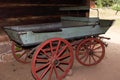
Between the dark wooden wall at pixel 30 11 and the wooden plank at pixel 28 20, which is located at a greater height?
the dark wooden wall at pixel 30 11

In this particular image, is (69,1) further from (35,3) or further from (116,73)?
(116,73)

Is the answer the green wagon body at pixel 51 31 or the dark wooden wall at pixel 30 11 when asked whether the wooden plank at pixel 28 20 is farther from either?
the green wagon body at pixel 51 31

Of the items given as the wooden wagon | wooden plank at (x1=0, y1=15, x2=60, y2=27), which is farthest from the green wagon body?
wooden plank at (x1=0, y1=15, x2=60, y2=27)

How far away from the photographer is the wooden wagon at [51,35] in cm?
372

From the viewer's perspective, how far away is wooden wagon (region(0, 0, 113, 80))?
3.72 metres

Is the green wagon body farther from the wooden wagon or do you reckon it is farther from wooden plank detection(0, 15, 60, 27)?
wooden plank detection(0, 15, 60, 27)

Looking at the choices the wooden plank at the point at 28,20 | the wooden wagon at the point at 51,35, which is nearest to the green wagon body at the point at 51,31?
the wooden wagon at the point at 51,35

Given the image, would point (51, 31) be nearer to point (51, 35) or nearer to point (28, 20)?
point (51, 35)

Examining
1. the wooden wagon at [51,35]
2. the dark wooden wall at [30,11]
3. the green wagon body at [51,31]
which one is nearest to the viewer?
the green wagon body at [51,31]

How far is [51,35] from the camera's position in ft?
12.5

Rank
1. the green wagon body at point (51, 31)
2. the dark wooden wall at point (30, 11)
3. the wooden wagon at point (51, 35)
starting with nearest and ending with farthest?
the green wagon body at point (51, 31) → the wooden wagon at point (51, 35) → the dark wooden wall at point (30, 11)

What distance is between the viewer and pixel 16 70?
4.62 metres

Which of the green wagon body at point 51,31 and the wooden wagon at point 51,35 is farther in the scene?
the wooden wagon at point 51,35

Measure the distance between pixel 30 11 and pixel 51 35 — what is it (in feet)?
6.82
